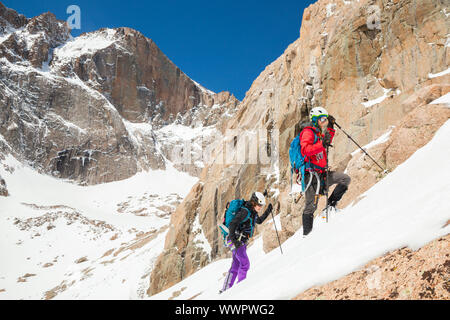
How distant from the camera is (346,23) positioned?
732 inches

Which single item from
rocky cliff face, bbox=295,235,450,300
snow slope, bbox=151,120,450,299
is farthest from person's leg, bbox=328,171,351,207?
rocky cliff face, bbox=295,235,450,300

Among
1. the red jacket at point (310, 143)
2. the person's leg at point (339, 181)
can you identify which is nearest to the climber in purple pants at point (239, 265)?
the person's leg at point (339, 181)

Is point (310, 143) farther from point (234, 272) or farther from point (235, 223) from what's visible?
point (234, 272)

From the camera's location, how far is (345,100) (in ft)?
59.2

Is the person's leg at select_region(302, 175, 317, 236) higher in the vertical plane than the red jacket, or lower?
lower

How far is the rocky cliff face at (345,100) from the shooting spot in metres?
9.02

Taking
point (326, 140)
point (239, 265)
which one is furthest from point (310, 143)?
point (239, 265)

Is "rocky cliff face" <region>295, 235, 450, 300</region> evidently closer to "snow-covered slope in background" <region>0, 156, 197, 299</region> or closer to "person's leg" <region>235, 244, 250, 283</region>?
"person's leg" <region>235, 244, 250, 283</region>

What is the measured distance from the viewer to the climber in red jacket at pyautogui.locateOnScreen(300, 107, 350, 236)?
640 centimetres

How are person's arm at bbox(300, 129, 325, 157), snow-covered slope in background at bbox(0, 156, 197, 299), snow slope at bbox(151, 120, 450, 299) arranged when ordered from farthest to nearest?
snow-covered slope in background at bbox(0, 156, 197, 299)
person's arm at bbox(300, 129, 325, 157)
snow slope at bbox(151, 120, 450, 299)

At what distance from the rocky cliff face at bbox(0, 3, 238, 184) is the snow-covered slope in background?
10.7m

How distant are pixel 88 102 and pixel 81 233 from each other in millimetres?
100393

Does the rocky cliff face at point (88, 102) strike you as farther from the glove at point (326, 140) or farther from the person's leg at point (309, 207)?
the glove at point (326, 140)
